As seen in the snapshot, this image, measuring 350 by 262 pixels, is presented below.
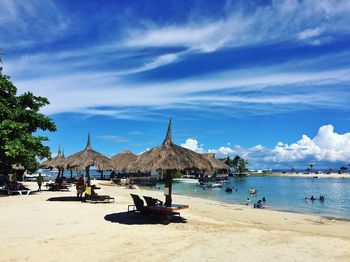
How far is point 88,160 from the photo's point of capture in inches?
874

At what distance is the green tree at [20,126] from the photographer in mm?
21078

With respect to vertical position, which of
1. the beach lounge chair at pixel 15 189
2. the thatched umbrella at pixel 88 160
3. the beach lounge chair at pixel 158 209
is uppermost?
the thatched umbrella at pixel 88 160

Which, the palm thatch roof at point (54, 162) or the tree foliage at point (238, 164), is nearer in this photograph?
the palm thatch roof at point (54, 162)

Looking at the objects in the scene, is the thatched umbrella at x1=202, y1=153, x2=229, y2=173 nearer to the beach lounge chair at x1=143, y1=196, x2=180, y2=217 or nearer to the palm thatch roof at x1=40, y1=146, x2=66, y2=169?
the beach lounge chair at x1=143, y1=196, x2=180, y2=217

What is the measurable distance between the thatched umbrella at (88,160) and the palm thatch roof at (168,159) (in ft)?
24.1

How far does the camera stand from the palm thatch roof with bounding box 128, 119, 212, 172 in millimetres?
14445

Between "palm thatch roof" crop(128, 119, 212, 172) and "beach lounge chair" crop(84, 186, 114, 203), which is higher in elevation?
"palm thatch roof" crop(128, 119, 212, 172)

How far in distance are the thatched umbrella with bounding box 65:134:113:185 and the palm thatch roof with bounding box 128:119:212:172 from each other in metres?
7.34

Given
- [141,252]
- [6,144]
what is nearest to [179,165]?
[141,252]

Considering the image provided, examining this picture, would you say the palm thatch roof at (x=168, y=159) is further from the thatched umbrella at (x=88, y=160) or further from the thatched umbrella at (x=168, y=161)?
the thatched umbrella at (x=88, y=160)

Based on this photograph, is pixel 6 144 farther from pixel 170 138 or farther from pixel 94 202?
pixel 170 138

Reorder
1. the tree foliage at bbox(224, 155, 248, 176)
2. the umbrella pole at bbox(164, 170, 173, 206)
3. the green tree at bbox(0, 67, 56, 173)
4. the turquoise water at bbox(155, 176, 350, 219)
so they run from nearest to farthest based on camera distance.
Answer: the umbrella pole at bbox(164, 170, 173, 206) < the green tree at bbox(0, 67, 56, 173) < the turquoise water at bbox(155, 176, 350, 219) < the tree foliage at bbox(224, 155, 248, 176)

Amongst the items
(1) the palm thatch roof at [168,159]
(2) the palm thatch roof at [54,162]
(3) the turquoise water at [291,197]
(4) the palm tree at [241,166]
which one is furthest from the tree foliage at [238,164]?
(1) the palm thatch roof at [168,159]

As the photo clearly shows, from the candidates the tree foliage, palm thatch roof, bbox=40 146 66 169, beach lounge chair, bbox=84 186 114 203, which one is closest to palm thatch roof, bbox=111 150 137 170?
palm thatch roof, bbox=40 146 66 169
